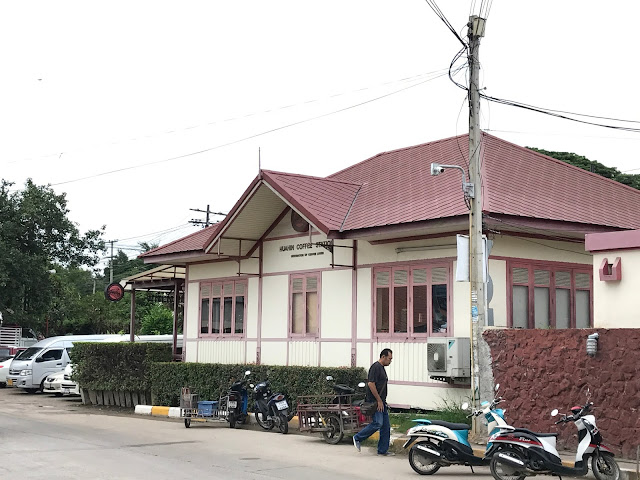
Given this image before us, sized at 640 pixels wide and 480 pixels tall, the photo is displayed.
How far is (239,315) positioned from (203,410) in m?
4.45

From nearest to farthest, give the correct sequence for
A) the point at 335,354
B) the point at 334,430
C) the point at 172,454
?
the point at 172,454
the point at 334,430
the point at 335,354

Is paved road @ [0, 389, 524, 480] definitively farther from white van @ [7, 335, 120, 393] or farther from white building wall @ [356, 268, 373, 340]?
white van @ [7, 335, 120, 393]

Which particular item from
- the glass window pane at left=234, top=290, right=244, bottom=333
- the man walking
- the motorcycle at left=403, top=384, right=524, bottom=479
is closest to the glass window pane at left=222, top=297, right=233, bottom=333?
the glass window pane at left=234, top=290, right=244, bottom=333

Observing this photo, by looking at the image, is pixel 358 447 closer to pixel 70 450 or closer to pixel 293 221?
pixel 70 450

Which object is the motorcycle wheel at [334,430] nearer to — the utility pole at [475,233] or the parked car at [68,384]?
the utility pole at [475,233]

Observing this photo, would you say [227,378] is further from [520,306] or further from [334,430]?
[520,306]

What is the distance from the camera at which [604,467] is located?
1112 centimetres

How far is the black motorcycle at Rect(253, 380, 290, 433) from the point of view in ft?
57.9

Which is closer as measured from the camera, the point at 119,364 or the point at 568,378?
the point at 568,378

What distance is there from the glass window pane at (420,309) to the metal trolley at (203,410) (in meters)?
4.64

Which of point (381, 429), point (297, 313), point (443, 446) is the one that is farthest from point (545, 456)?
point (297, 313)

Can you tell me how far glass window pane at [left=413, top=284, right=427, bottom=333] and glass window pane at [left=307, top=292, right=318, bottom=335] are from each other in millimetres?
3296

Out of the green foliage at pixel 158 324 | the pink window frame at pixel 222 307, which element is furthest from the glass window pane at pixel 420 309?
the green foliage at pixel 158 324

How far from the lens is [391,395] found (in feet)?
59.7
